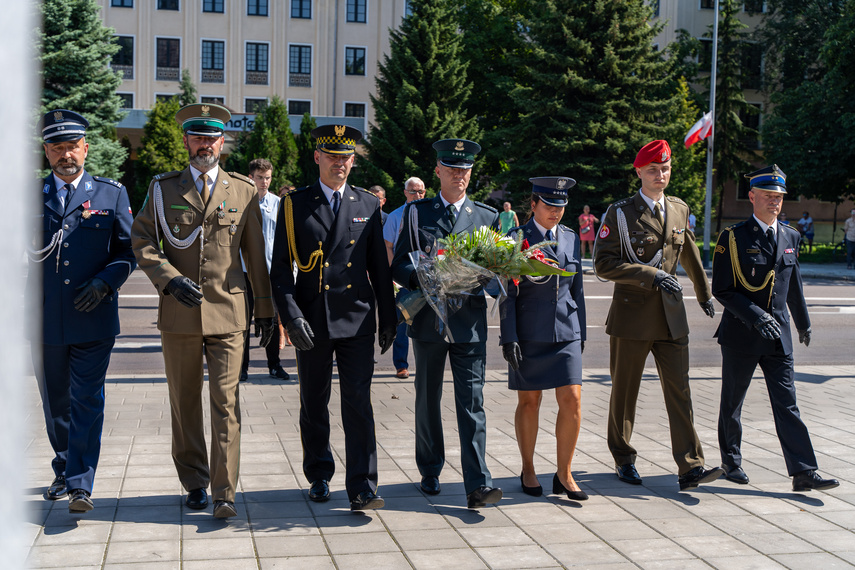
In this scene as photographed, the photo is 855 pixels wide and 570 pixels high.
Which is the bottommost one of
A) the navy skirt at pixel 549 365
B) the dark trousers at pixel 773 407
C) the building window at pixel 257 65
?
the dark trousers at pixel 773 407

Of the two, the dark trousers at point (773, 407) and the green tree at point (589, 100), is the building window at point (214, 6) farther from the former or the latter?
the dark trousers at point (773, 407)

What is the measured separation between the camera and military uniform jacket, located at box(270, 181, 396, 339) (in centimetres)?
522

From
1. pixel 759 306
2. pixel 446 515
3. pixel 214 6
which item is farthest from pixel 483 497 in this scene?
pixel 214 6

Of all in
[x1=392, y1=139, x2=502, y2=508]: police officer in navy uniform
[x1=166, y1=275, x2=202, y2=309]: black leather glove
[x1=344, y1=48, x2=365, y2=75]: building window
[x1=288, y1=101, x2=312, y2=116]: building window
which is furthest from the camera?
[x1=344, y1=48, x2=365, y2=75]: building window

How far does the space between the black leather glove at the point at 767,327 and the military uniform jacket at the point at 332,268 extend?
246 cm

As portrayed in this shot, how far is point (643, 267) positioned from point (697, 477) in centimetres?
142

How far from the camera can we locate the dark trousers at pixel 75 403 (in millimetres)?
5035

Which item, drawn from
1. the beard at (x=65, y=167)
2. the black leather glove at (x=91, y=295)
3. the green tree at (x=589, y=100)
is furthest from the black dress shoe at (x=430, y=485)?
the green tree at (x=589, y=100)

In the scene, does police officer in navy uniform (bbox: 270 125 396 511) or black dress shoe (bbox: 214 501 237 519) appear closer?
black dress shoe (bbox: 214 501 237 519)

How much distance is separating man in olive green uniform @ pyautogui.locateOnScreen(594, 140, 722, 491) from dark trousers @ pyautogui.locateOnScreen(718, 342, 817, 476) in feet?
1.27

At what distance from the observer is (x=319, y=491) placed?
211 inches

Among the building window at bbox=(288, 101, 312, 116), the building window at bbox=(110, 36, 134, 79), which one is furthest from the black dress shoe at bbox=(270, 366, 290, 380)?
the building window at bbox=(110, 36, 134, 79)

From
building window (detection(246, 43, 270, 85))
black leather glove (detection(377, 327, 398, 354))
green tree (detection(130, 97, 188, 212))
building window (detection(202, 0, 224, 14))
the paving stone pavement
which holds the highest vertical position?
building window (detection(202, 0, 224, 14))

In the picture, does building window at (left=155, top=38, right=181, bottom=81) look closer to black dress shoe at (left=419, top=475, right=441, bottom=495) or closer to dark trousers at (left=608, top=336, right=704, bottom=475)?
dark trousers at (left=608, top=336, right=704, bottom=475)
